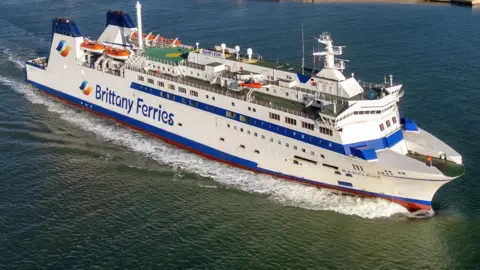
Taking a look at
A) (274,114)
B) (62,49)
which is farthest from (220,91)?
(62,49)

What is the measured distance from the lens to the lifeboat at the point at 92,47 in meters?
47.6

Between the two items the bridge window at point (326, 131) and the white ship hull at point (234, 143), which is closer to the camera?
the white ship hull at point (234, 143)

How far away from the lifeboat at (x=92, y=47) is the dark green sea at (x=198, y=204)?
6414 mm

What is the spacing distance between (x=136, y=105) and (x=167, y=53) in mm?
5865

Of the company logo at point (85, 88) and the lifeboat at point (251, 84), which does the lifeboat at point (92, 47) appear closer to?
the company logo at point (85, 88)

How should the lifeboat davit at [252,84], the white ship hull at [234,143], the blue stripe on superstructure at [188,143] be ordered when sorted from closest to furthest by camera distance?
the white ship hull at [234,143] < the blue stripe on superstructure at [188,143] < the lifeboat davit at [252,84]

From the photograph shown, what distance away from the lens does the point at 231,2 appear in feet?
316

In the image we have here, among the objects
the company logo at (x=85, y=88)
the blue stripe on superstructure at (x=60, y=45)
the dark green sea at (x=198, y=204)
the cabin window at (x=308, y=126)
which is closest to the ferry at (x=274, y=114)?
the cabin window at (x=308, y=126)

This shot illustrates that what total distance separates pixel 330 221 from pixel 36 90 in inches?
1531

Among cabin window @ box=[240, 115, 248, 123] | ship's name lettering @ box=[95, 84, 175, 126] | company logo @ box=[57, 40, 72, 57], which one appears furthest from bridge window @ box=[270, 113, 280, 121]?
company logo @ box=[57, 40, 72, 57]

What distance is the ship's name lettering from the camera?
4138 centimetres

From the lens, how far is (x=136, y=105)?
43.6 meters

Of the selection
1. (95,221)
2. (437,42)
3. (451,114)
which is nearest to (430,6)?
(437,42)

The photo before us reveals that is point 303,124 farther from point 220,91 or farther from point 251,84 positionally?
point 220,91
